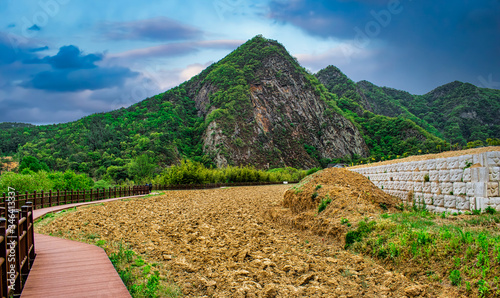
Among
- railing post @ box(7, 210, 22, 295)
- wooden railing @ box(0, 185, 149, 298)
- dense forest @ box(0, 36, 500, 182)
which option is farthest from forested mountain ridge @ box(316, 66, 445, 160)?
railing post @ box(7, 210, 22, 295)

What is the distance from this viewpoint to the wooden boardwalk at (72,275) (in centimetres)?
480

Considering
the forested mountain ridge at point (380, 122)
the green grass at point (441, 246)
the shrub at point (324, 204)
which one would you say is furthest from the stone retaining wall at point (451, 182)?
the forested mountain ridge at point (380, 122)

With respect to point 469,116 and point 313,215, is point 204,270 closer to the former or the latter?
point 313,215

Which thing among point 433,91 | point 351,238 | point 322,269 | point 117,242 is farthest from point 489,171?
point 433,91

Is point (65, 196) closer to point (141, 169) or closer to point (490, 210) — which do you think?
point (490, 210)

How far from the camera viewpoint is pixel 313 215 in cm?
1217

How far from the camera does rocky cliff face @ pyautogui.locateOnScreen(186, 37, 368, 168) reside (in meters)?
90.1

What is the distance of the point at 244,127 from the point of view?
93875 millimetres

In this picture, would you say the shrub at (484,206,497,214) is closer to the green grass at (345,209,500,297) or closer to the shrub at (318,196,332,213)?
the green grass at (345,209,500,297)

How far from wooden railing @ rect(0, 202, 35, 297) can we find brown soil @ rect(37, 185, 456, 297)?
261 centimetres

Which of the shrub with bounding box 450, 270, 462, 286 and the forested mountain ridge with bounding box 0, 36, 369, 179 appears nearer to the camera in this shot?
the shrub with bounding box 450, 270, 462, 286

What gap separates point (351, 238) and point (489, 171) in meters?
4.20

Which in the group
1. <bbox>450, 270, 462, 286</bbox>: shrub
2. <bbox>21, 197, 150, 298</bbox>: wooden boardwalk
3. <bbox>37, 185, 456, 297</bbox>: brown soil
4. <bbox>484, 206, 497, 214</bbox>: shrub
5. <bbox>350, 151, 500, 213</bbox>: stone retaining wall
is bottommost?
<bbox>37, 185, 456, 297</bbox>: brown soil

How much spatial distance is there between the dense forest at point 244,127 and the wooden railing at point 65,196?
83.2 ft
